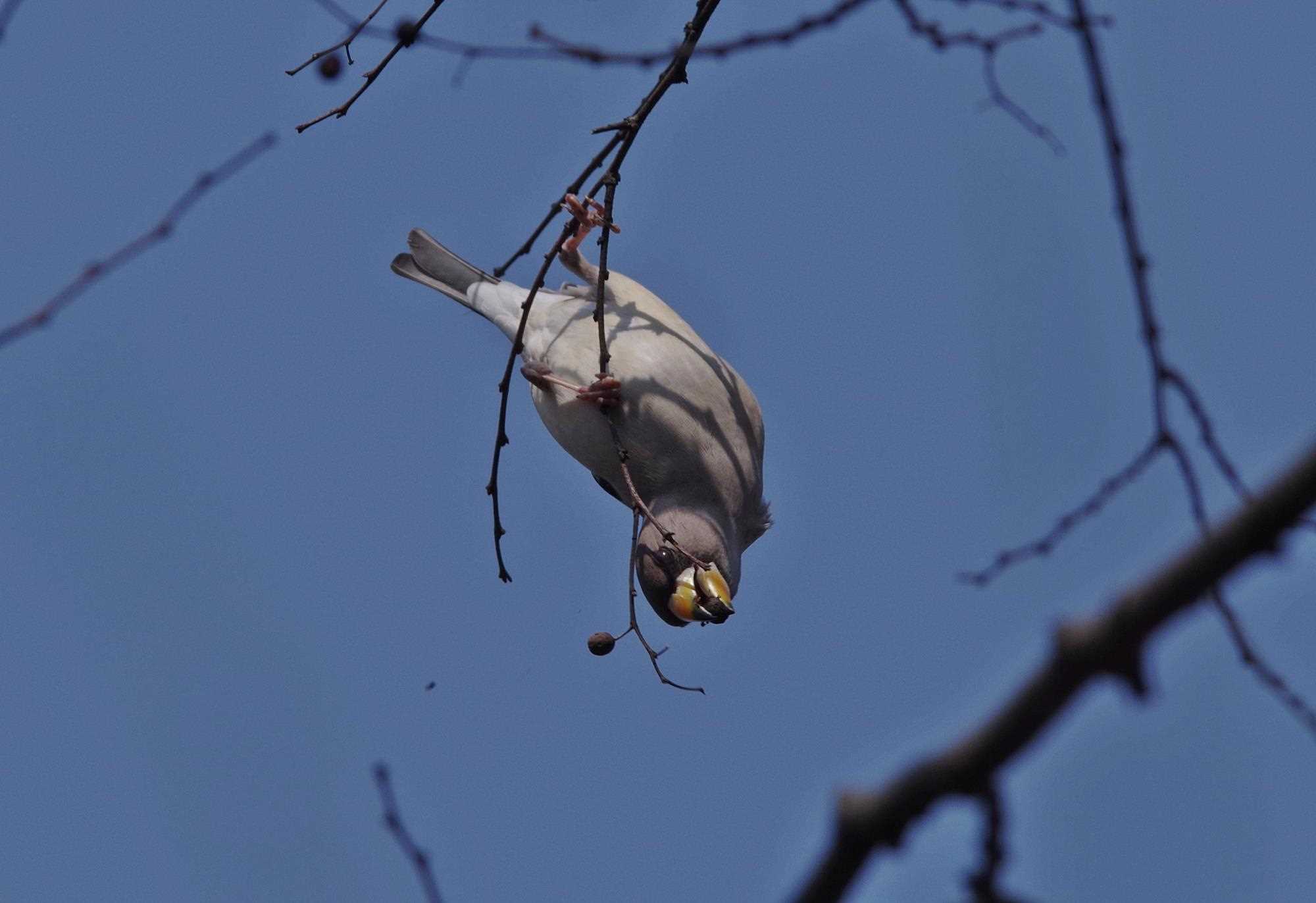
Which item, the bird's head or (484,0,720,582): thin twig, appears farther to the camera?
the bird's head

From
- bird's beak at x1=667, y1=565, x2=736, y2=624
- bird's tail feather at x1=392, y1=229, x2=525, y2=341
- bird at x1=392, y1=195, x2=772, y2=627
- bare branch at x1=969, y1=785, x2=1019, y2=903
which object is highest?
bird's tail feather at x1=392, y1=229, x2=525, y2=341

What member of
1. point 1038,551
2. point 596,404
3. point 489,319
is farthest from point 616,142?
point 489,319

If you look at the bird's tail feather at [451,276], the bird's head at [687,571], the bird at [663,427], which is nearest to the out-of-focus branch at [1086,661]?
the bird at [663,427]

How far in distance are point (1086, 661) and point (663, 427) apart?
3.98 meters

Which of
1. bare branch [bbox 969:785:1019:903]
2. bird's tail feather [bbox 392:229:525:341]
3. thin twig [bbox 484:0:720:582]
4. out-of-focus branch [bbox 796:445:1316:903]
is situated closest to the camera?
out-of-focus branch [bbox 796:445:1316:903]

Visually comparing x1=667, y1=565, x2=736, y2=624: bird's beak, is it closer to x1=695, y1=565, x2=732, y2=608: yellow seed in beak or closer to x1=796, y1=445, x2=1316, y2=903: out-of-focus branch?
x1=695, y1=565, x2=732, y2=608: yellow seed in beak

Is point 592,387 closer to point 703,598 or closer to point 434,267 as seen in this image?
point 703,598

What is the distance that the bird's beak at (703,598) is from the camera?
16.4 feet

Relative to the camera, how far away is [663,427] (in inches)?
200

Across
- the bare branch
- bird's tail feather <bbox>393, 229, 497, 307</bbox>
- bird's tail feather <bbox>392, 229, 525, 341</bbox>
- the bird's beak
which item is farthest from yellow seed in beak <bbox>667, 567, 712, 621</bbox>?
the bare branch

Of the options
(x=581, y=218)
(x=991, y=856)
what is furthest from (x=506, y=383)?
(x=991, y=856)

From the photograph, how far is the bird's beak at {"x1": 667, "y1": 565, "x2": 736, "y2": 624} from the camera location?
5004 mm

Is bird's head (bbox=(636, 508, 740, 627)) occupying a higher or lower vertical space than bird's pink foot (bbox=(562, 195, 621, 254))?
lower

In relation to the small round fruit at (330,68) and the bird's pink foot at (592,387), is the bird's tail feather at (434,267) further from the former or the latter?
the small round fruit at (330,68)
